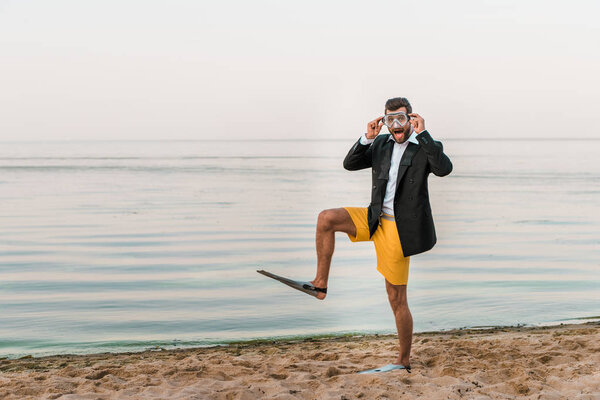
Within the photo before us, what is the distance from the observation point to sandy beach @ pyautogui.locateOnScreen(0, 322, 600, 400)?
5.41m

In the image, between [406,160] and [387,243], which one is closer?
[406,160]

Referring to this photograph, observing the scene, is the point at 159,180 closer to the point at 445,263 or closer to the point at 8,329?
the point at 445,263

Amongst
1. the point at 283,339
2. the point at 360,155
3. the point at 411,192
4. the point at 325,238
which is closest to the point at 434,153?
the point at 411,192

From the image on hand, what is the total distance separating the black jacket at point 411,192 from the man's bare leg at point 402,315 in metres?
0.35

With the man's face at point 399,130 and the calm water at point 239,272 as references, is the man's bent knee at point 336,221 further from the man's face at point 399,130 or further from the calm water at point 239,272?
the calm water at point 239,272

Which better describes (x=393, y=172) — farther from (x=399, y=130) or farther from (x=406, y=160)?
(x=399, y=130)

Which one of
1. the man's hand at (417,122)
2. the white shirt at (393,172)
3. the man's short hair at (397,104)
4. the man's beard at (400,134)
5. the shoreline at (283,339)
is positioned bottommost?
the shoreline at (283,339)

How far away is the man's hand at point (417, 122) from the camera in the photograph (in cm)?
551

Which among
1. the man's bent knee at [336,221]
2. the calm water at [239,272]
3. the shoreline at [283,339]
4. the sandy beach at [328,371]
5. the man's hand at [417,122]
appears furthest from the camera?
the calm water at [239,272]

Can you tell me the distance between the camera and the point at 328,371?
6.11 meters

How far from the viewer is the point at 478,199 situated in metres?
26.0

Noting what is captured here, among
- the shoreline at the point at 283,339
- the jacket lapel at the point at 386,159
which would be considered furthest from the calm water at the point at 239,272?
the jacket lapel at the point at 386,159

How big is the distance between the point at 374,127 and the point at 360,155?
28 centimetres

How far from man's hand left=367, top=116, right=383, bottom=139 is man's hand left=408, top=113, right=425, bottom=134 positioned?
25cm
